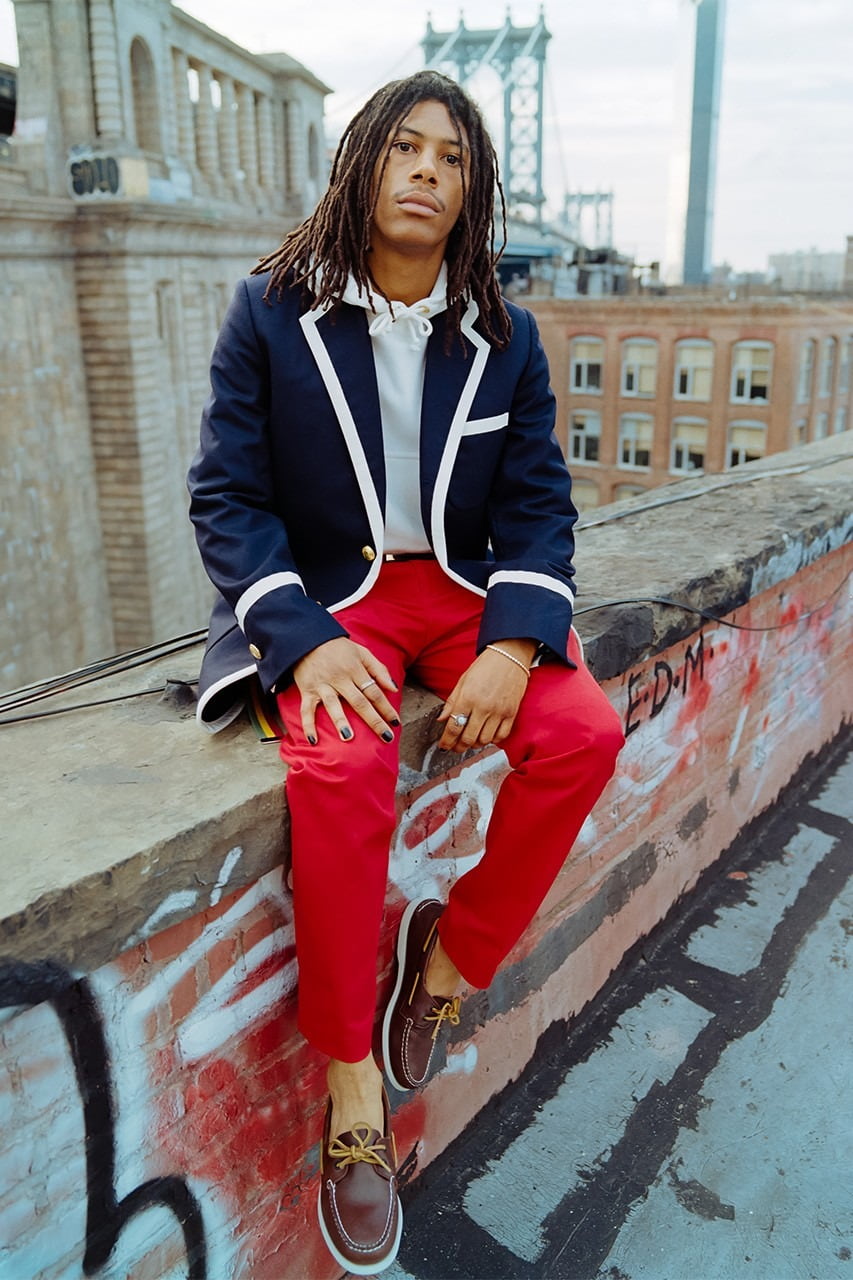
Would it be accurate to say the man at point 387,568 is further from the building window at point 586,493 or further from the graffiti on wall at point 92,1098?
the building window at point 586,493

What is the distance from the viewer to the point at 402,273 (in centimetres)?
160

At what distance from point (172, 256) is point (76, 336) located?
1.71 meters

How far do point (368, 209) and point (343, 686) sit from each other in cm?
76

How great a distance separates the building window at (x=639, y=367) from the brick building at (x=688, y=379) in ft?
0.09

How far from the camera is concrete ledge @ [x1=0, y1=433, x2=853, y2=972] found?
1037mm

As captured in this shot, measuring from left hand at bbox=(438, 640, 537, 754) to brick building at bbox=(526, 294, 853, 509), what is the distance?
25.5 meters

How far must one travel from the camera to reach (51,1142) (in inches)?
42.2

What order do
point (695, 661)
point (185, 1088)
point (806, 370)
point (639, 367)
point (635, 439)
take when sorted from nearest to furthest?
point (185, 1088)
point (695, 661)
point (806, 370)
point (639, 367)
point (635, 439)

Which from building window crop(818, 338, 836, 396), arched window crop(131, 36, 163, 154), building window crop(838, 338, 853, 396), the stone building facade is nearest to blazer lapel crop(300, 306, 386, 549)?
the stone building facade

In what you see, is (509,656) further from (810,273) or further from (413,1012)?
(810,273)

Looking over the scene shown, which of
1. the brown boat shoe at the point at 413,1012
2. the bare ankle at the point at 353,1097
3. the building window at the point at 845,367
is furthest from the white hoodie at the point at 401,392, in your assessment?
the building window at the point at 845,367

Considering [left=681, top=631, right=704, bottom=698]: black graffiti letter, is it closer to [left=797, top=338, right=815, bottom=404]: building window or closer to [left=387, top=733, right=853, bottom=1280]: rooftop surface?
[left=387, top=733, right=853, bottom=1280]: rooftop surface

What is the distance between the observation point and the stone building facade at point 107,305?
11398 mm

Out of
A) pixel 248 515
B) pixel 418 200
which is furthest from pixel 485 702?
pixel 418 200
